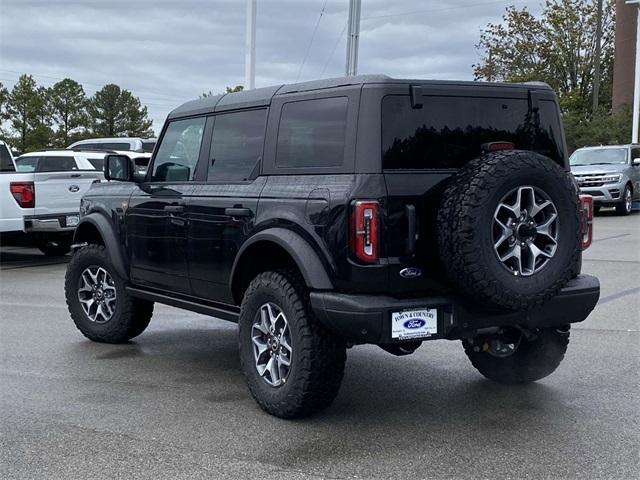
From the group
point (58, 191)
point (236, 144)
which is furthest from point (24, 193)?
point (236, 144)

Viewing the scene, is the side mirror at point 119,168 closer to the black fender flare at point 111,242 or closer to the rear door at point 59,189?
the black fender flare at point 111,242

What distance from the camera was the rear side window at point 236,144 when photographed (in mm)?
5570

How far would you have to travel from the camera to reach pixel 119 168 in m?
6.67

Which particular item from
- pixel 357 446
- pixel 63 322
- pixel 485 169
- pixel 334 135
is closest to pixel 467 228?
pixel 485 169

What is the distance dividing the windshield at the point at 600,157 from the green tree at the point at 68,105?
51.1 m

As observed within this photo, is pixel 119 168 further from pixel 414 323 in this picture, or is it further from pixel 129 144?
pixel 129 144

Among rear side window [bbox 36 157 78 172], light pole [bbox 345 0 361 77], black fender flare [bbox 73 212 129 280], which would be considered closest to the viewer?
black fender flare [bbox 73 212 129 280]

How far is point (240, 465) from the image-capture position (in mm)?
4238

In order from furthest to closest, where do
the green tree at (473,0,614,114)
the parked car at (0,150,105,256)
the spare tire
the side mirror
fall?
the green tree at (473,0,614,114) < the parked car at (0,150,105,256) < the side mirror < the spare tire

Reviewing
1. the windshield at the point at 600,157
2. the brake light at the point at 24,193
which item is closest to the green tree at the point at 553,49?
the windshield at the point at 600,157

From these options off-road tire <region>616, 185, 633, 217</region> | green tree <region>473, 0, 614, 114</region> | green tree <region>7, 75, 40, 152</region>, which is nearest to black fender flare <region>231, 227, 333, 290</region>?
off-road tire <region>616, 185, 633, 217</region>

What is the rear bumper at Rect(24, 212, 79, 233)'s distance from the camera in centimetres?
1249

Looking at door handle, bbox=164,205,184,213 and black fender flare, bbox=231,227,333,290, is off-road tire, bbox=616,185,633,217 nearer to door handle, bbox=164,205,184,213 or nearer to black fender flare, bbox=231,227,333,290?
door handle, bbox=164,205,184,213

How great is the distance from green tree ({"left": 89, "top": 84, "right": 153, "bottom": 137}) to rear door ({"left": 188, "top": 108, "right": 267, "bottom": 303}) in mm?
67529
